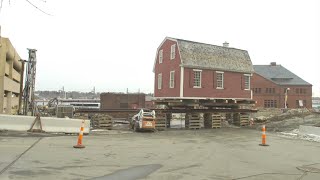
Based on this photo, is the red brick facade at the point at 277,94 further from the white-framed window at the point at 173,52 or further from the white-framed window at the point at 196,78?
the white-framed window at the point at 173,52

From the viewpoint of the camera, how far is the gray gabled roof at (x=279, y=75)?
88.5 m

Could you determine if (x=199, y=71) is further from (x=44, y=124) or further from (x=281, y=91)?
(x=281, y=91)

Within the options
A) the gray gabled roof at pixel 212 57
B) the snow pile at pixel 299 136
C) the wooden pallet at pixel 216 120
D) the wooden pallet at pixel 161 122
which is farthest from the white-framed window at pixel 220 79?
the snow pile at pixel 299 136

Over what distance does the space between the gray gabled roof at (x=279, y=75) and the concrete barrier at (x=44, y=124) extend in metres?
72.6

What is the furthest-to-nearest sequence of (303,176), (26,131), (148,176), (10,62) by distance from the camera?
(10,62)
(26,131)
(303,176)
(148,176)

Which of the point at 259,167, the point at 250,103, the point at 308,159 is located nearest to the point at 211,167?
the point at 259,167

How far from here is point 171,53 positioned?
35.3 meters

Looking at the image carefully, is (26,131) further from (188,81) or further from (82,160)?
(188,81)

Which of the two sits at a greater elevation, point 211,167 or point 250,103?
point 250,103

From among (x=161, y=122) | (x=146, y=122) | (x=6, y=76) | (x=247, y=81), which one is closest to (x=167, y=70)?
(x=161, y=122)

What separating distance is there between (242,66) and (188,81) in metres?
7.57

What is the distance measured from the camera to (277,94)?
8662cm

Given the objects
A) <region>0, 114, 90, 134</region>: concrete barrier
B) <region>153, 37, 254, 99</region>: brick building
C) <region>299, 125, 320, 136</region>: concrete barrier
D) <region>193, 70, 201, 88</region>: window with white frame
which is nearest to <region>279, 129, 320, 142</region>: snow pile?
<region>299, 125, 320, 136</region>: concrete barrier

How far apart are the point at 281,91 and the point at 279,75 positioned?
5.90 m
